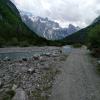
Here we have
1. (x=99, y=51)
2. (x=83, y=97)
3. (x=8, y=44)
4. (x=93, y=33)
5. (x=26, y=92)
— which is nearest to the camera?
(x=83, y=97)

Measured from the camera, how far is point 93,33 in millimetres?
70062

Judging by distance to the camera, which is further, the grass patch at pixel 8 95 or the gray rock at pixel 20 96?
the grass patch at pixel 8 95

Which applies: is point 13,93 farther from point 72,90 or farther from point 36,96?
point 72,90

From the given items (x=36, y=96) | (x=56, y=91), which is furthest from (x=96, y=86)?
(x=36, y=96)

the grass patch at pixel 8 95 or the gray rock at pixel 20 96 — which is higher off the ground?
the gray rock at pixel 20 96

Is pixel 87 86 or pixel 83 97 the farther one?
pixel 87 86

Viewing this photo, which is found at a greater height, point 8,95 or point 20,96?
point 20,96

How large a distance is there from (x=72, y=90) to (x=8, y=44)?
468 feet

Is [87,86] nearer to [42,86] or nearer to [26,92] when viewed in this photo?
[42,86]

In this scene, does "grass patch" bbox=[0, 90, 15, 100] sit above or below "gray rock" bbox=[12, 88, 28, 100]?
below

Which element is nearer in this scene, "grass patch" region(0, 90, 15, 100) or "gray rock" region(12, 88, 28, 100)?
"gray rock" region(12, 88, 28, 100)

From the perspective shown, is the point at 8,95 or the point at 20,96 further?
the point at 8,95

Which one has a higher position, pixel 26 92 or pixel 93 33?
pixel 93 33

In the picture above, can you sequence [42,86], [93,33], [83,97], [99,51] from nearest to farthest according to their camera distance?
[83,97], [42,86], [99,51], [93,33]
